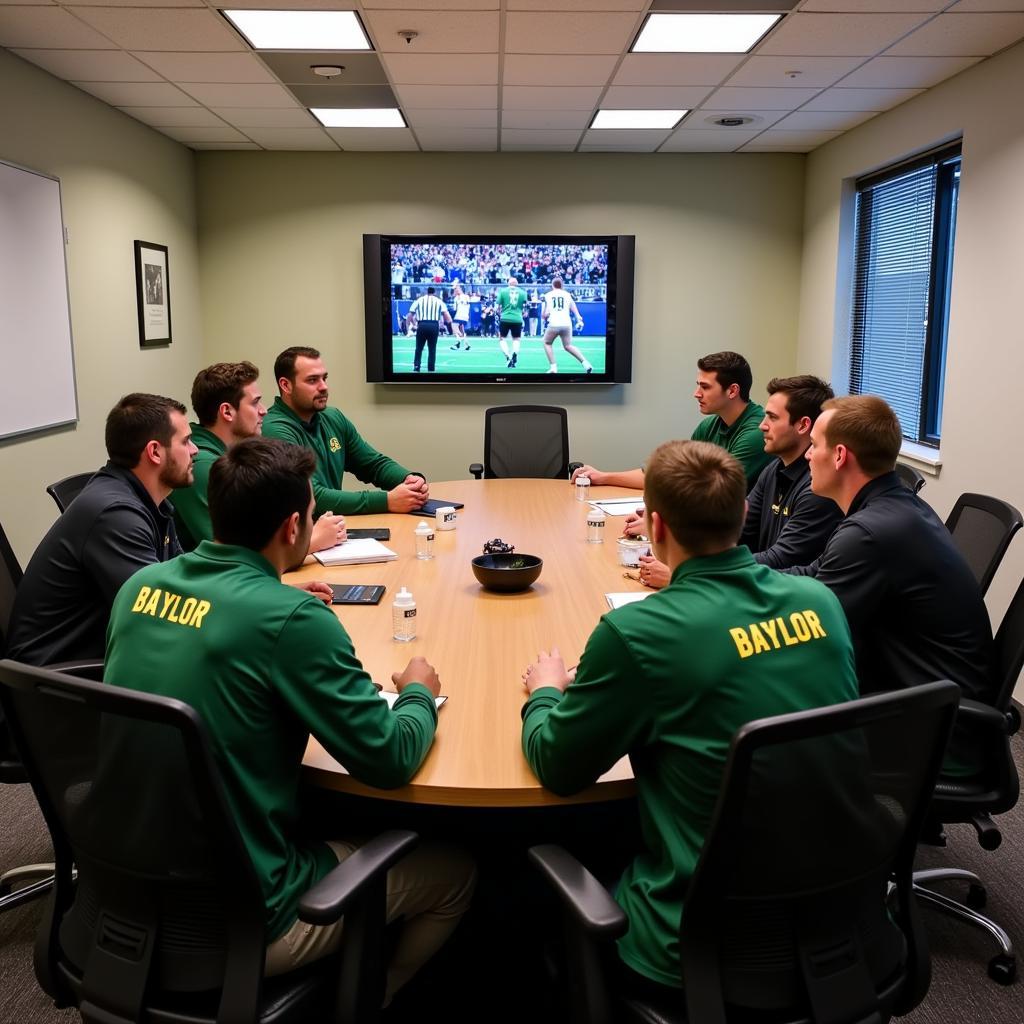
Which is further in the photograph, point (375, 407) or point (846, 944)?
point (375, 407)

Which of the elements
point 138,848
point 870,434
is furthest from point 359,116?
point 138,848

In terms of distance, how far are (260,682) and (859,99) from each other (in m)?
4.50

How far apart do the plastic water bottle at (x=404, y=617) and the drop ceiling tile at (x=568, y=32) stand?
233cm

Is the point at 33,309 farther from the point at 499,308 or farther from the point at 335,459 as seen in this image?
the point at 499,308

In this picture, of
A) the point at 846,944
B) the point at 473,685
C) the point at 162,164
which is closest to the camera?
the point at 846,944

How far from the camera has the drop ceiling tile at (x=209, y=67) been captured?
3.89 m

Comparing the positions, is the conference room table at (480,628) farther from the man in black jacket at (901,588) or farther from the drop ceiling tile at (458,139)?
the drop ceiling tile at (458,139)

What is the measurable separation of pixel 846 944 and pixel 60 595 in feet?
5.93

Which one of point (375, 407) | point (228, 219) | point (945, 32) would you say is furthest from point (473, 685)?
point (228, 219)

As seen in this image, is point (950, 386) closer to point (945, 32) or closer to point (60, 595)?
point (945, 32)

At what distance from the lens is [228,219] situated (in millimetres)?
6176

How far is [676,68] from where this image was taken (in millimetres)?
4066

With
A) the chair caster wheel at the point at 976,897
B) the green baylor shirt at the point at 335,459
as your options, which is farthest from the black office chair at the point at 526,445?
the chair caster wheel at the point at 976,897

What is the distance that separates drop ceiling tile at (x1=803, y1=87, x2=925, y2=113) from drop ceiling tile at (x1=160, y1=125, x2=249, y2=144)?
323cm
